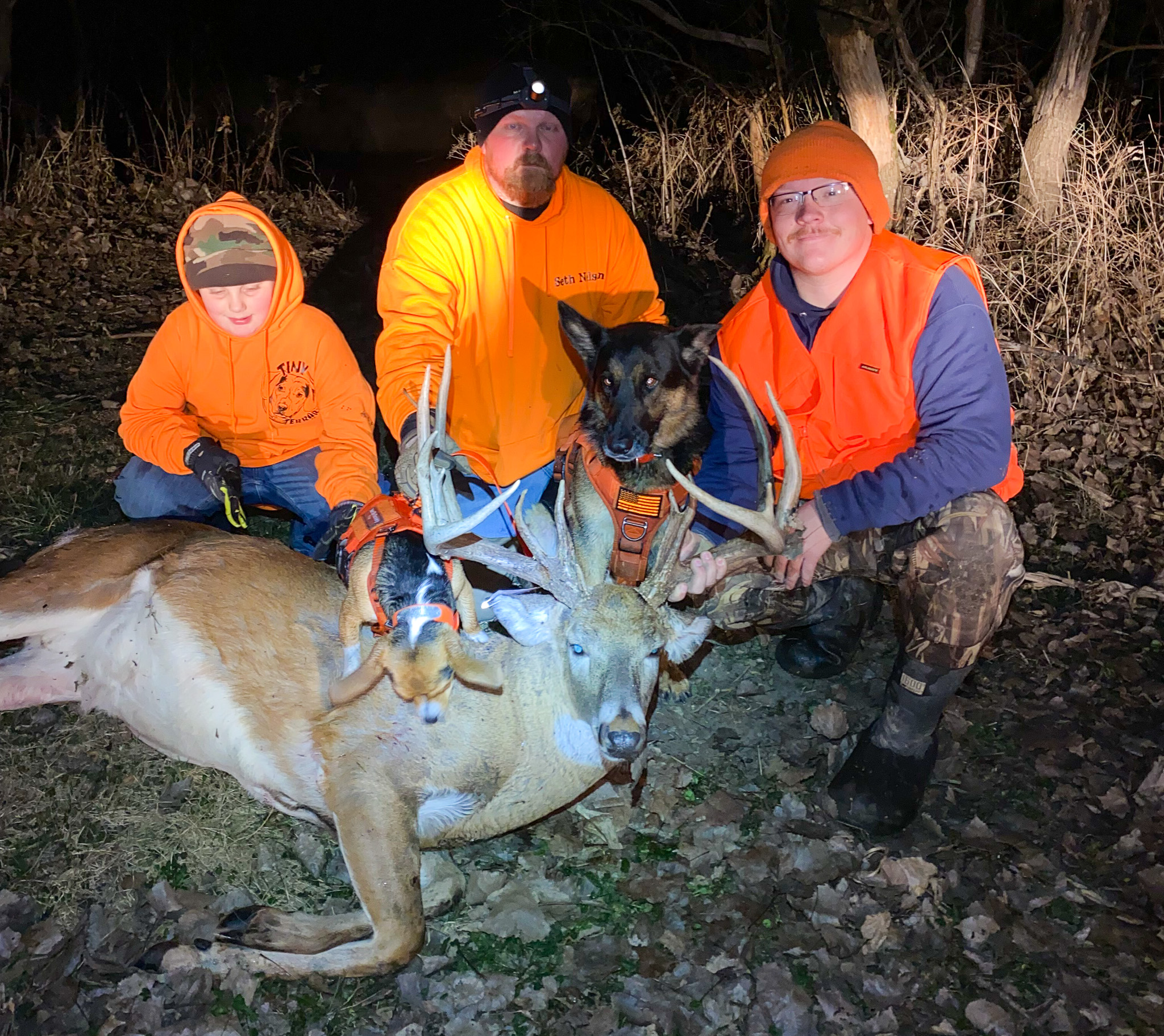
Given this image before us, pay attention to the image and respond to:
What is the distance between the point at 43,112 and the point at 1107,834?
10999mm

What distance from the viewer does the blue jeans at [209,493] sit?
14.2ft

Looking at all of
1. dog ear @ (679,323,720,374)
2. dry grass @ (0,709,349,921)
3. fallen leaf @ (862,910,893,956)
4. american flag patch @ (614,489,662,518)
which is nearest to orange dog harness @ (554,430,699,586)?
american flag patch @ (614,489,662,518)

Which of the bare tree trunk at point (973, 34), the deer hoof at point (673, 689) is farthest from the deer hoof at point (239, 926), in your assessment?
the bare tree trunk at point (973, 34)

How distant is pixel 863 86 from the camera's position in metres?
6.20

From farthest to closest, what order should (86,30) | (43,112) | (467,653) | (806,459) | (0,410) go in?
(86,30) < (43,112) < (0,410) < (806,459) < (467,653)

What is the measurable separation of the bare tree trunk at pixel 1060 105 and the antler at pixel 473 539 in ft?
16.0

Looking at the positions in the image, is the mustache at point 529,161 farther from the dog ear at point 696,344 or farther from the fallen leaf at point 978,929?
the fallen leaf at point 978,929

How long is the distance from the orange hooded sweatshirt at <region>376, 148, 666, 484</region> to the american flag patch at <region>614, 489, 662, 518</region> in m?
0.68

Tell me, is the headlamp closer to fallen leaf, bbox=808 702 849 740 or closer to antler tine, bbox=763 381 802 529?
antler tine, bbox=763 381 802 529

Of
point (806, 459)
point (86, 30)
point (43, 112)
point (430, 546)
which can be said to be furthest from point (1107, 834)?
point (86, 30)

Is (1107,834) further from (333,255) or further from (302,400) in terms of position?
(333,255)

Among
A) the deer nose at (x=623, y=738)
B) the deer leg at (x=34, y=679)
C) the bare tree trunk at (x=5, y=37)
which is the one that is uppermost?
the bare tree trunk at (x=5, y=37)

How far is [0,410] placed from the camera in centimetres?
554

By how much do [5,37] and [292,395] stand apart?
5916 mm
